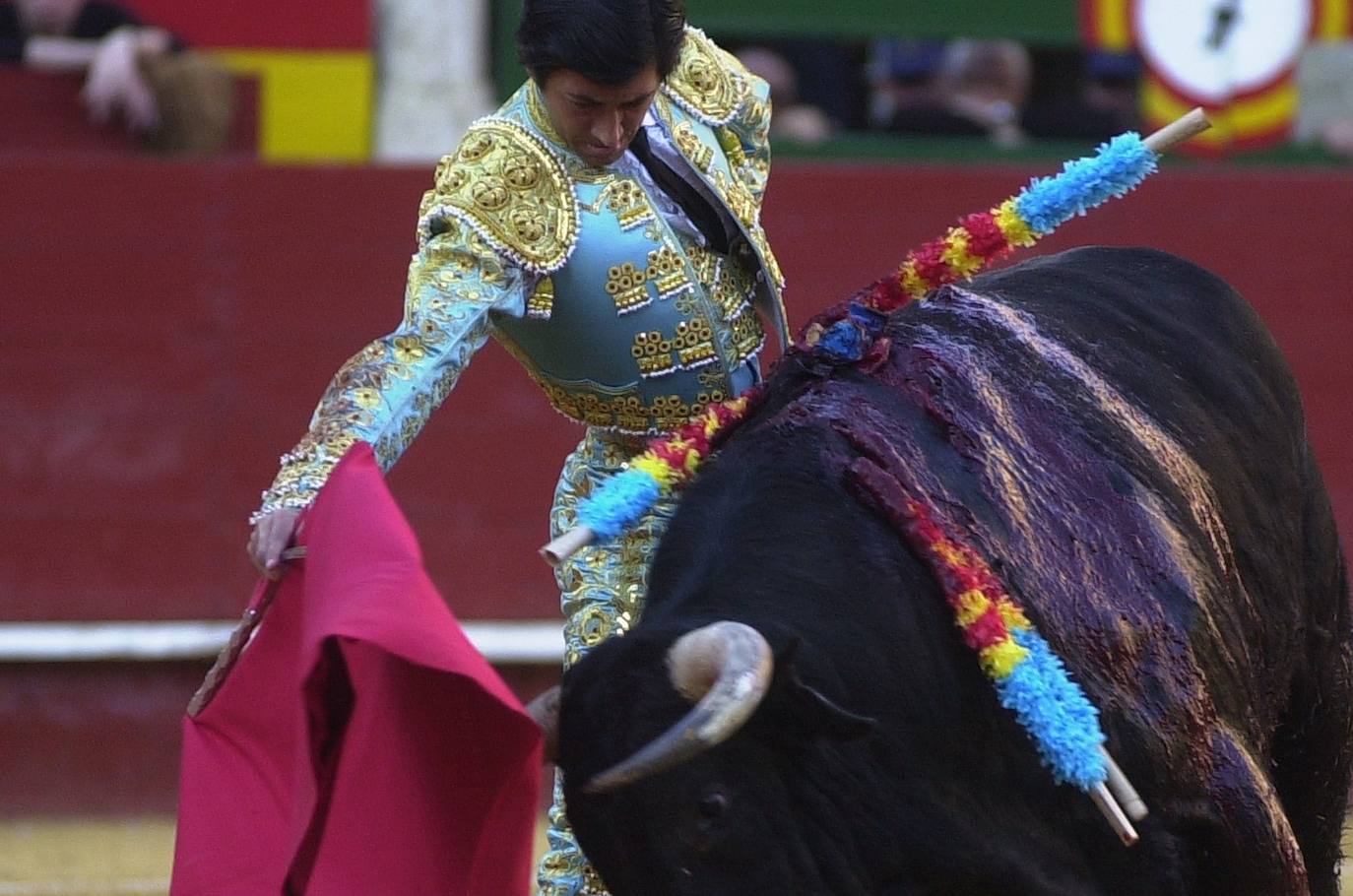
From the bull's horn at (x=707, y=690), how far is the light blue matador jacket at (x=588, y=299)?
513mm

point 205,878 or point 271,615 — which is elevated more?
point 271,615

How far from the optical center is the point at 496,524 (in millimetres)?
5445

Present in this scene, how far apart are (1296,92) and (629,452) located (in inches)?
173

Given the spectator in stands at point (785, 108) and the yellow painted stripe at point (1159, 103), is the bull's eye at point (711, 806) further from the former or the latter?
the yellow painted stripe at point (1159, 103)

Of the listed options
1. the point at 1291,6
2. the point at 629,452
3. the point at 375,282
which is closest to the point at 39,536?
the point at 375,282

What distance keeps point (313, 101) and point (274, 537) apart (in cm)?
373

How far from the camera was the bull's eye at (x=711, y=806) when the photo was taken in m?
2.17

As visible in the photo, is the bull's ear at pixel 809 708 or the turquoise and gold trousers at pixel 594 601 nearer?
the bull's ear at pixel 809 708

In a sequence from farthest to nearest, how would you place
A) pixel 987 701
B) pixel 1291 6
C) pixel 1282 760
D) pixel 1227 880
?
pixel 1291 6, pixel 1282 760, pixel 1227 880, pixel 987 701

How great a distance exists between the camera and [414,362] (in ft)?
8.34

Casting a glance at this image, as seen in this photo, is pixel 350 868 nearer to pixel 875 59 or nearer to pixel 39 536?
pixel 39 536

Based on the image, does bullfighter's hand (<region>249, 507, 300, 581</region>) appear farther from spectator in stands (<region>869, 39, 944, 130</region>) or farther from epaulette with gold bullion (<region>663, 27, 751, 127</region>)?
spectator in stands (<region>869, 39, 944, 130</region>)

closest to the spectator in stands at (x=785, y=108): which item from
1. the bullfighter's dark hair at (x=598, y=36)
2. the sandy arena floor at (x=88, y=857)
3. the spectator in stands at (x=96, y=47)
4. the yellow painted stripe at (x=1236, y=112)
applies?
the yellow painted stripe at (x=1236, y=112)

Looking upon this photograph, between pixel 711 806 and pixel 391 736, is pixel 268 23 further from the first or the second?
pixel 711 806
